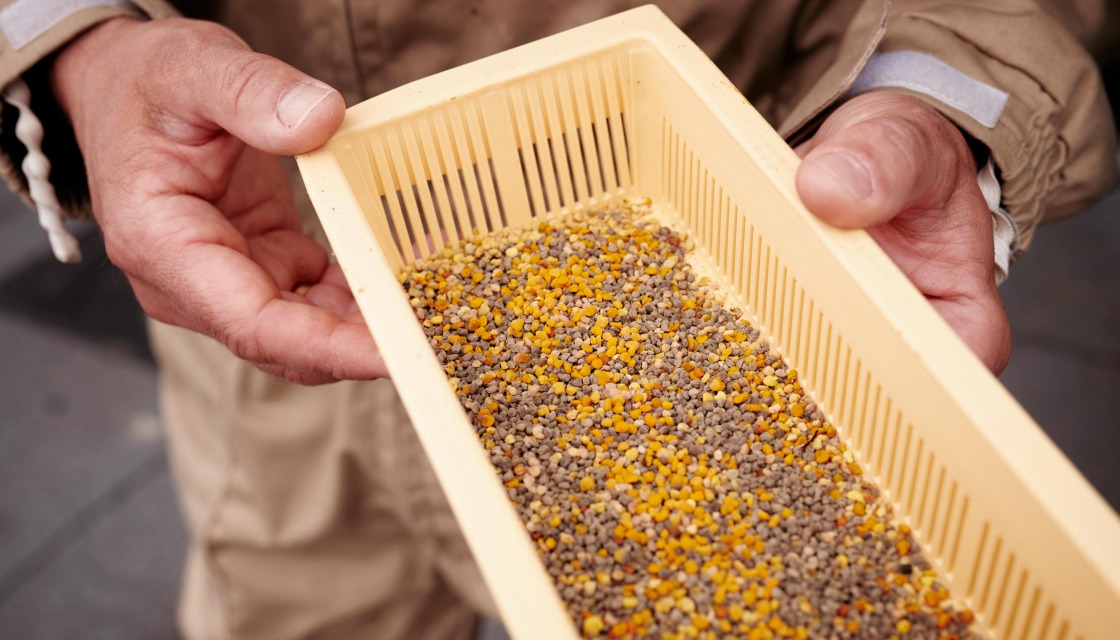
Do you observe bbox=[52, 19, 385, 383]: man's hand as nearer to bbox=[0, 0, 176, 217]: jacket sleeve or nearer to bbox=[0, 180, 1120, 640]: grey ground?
bbox=[0, 0, 176, 217]: jacket sleeve

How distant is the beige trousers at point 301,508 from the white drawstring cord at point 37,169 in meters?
0.27

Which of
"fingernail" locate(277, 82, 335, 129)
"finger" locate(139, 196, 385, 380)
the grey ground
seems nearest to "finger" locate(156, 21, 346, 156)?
"fingernail" locate(277, 82, 335, 129)

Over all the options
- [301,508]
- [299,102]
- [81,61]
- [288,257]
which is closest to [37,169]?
[81,61]

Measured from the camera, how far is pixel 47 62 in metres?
0.93

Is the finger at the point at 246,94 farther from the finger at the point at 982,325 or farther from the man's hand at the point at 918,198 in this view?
the finger at the point at 982,325

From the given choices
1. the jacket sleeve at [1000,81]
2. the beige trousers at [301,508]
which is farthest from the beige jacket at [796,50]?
the beige trousers at [301,508]

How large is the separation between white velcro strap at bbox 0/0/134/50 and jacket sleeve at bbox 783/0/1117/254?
2.37ft

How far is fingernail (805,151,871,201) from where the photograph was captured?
62 cm

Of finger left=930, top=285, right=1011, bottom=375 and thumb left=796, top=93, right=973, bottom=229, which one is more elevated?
thumb left=796, top=93, right=973, bottom=229

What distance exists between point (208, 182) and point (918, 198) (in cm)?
64

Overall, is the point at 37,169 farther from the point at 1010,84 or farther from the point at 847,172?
the point at 1010,84

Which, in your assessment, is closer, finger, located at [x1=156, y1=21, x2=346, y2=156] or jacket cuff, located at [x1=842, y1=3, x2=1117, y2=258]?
finger, located at [x1=156, y1=21, x2=346, y2=156]

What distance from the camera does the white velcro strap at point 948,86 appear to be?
0.83 meters

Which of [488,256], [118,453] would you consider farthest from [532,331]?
[118,453]
